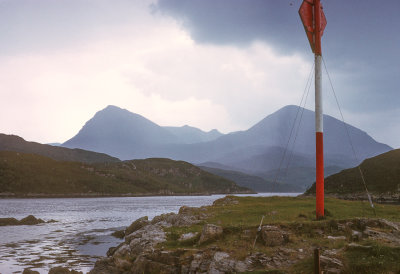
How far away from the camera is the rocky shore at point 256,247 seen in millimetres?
18609

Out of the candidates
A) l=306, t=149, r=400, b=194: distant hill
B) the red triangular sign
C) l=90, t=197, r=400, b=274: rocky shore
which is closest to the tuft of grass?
l=90, t=197, r=400, b=274: rocky shore

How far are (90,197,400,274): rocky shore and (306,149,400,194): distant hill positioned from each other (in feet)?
419

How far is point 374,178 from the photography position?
156750mm

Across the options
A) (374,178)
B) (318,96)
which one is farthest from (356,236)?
(374,178)

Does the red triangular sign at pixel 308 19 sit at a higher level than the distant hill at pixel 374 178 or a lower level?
higher

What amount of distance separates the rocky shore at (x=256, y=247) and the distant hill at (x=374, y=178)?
5027 inches

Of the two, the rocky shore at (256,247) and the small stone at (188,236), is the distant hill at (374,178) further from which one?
the small stone at (188,236)

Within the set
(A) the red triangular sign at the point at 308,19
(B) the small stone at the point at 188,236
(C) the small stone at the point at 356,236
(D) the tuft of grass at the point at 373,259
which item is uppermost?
(A) the red triangular sign at the point at 308,19

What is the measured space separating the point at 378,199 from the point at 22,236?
120591 millimetres

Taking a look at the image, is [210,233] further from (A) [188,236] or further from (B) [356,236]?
A: (B) [356,236]

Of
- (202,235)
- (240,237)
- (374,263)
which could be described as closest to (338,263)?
(374,263)

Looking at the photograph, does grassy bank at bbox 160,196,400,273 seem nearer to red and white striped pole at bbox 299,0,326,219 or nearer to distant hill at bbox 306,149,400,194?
red and white striped pole at bbox 299,0,326,219

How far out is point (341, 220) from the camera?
75.8ft

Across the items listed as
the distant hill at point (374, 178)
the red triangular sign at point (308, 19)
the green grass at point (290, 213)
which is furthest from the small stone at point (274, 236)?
the distant hill at point (374, 178)
